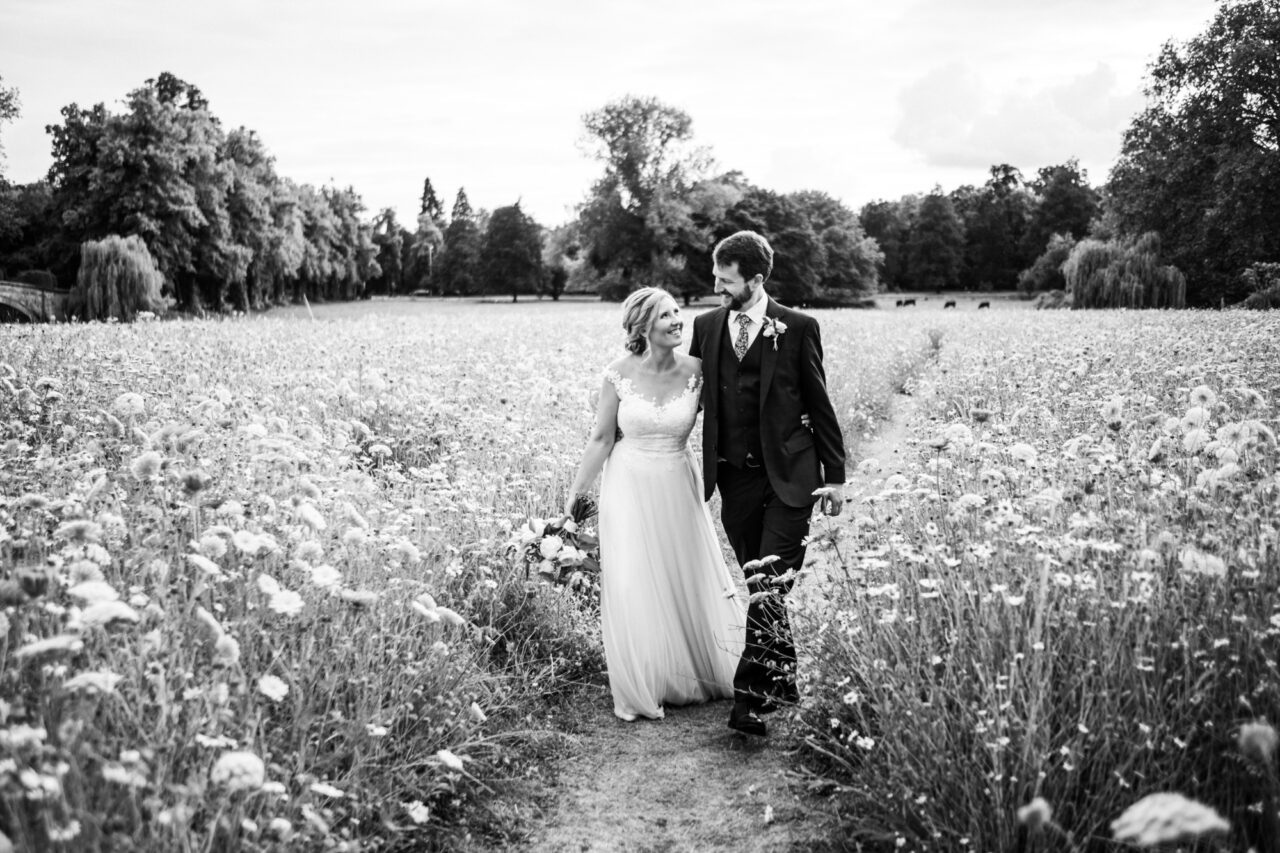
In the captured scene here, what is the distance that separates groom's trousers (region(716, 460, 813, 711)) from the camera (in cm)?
494

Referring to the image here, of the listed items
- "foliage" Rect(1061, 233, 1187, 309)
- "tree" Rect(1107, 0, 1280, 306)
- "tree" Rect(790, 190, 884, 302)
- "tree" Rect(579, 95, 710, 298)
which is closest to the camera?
"tree" Rect(1107, 0, 1280, 306)

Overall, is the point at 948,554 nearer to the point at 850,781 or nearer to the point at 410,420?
the point at 850,781

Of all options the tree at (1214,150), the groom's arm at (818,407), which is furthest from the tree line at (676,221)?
the groom's arm at (818,407)

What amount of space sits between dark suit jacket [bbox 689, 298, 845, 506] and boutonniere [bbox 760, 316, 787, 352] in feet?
0.06

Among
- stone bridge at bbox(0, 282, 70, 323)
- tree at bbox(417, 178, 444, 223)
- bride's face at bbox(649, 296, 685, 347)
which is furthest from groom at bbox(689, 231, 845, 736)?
tree at bbox(417, 178, 444, 223)

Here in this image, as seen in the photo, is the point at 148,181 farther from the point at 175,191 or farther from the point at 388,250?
the point at 388,250

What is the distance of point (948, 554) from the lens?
4.30m

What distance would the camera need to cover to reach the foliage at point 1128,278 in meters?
39.8

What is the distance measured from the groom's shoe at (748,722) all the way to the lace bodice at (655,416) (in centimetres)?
155

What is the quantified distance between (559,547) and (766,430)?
4.75ft

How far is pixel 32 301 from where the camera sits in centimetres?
4403

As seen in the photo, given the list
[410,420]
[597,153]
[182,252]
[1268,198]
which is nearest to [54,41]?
[410,420]

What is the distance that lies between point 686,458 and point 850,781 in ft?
6.93

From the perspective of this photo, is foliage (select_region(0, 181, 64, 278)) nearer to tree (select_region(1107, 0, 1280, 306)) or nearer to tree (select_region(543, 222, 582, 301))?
tree (select_region(543, 222, 582, 301))
